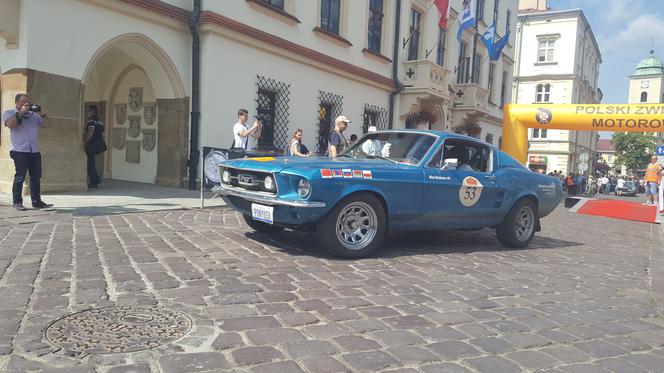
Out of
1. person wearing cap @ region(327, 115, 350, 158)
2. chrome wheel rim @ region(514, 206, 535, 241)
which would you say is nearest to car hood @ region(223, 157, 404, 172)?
chrome wheel rim @ region(514, 206, 535, 241)

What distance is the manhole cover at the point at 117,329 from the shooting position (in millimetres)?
2891

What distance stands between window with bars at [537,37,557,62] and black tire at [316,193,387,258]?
164 feet

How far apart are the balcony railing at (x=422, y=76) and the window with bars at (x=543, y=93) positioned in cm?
3518

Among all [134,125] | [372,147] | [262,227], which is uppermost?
[134,125]

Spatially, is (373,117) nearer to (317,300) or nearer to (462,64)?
(462,64)

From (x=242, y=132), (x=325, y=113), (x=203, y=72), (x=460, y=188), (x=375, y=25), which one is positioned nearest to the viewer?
(x=460, y=188)

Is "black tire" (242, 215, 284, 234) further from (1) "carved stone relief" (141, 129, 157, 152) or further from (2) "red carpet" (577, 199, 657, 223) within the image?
(2) "red carpet" (577, 199, 657, 223)

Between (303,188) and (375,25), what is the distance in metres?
13.5

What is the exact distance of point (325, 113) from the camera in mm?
15367

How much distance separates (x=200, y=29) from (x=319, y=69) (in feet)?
14.1

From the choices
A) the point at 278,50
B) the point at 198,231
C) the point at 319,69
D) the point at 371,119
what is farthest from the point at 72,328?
the point at 371,119

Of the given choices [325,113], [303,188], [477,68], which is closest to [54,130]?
[303,188]

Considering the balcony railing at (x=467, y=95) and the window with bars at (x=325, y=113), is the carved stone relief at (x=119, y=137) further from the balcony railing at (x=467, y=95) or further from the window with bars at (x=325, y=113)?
the balcony railing at (x=467, y=95)

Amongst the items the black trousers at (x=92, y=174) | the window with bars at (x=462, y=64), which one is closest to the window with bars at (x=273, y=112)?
the black trousers at (x=92, y=174)
